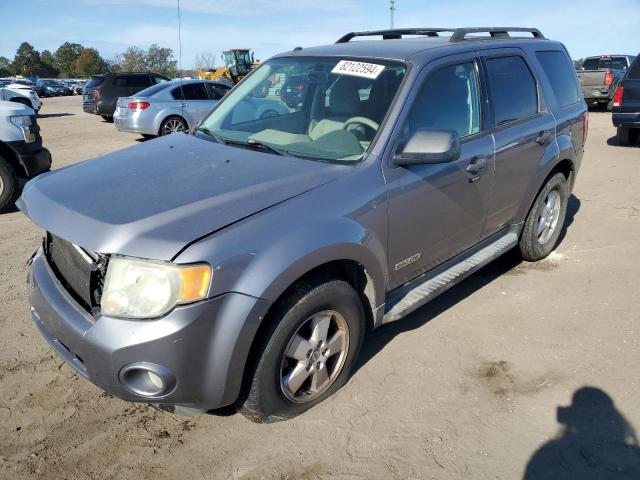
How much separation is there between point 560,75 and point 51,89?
50.1 m

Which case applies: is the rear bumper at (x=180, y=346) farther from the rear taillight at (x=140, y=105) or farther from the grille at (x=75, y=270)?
the rear taillight at (x=140, y=105)

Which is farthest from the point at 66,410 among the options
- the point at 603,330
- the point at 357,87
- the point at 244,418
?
the point at 603,330

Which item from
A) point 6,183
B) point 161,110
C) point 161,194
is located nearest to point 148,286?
point 161,194

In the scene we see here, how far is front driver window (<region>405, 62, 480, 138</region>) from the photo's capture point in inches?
123

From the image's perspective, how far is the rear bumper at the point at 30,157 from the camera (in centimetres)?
632

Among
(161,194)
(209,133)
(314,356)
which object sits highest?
(209,133)

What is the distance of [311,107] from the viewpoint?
346 centimetres

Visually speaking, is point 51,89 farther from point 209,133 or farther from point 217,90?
point 209,133

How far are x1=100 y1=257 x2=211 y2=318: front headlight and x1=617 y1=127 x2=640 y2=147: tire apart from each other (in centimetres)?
1075

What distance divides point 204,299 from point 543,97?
136 inches

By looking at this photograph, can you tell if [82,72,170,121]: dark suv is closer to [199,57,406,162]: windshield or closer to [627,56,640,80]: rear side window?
[627,56,640,80]: rear side window

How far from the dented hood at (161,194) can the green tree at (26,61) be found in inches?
3810

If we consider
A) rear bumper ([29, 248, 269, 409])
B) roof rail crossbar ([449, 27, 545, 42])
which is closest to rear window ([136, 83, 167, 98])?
roof rail crossbar ([449, 27, 545, 42])

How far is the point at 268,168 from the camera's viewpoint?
2750 millimetres
